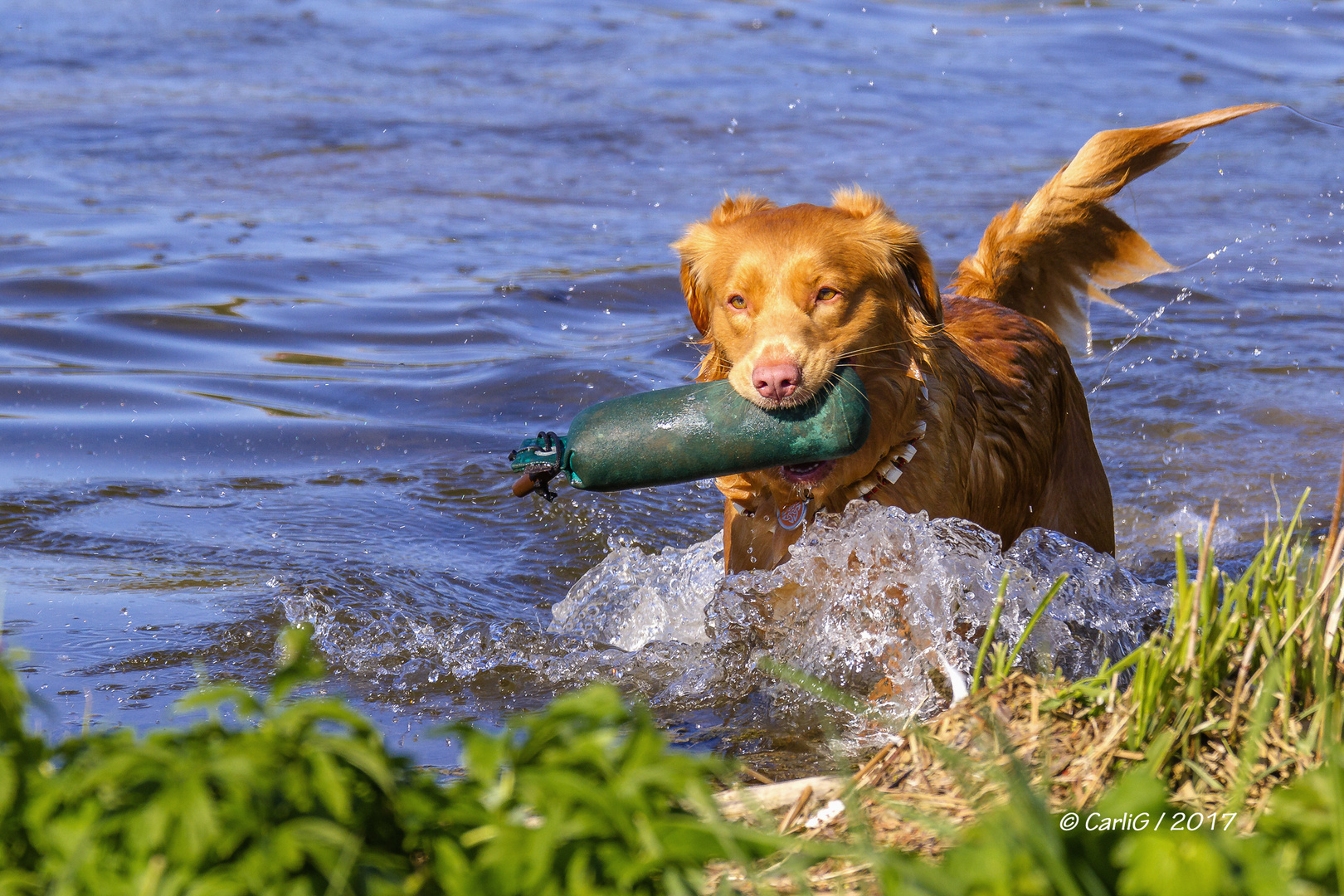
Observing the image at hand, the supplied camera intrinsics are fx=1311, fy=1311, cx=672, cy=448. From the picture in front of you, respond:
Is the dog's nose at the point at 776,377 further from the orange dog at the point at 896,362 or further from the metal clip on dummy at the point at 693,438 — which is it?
the metal clip on dummy at the point at 693,438

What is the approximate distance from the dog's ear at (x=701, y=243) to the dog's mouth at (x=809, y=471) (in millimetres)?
600

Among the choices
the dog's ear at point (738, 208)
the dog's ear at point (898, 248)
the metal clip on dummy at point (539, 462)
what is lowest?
the metal clip on dummy at point (539, 462)

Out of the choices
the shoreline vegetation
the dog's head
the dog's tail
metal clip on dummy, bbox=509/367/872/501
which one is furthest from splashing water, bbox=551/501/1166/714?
the shoreline vegetation

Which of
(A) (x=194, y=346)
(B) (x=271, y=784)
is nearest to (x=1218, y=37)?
(A) (x=194, y=346)

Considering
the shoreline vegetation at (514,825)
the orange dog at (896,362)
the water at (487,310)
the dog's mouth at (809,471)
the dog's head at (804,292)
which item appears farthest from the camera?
the water at (487,310)

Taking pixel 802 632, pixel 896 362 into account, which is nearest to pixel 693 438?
pixel 896 362

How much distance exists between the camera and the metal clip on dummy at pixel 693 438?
376cm

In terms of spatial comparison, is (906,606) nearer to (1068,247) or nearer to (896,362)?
(896,362)

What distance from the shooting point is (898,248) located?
13.6 ft

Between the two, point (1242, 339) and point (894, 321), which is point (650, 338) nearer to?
point (1242, 339)

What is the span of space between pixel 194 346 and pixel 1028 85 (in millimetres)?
12250

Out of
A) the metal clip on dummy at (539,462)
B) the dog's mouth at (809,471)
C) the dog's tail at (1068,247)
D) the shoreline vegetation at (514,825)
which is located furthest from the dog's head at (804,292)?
the shoreline vegetation at (514,825)

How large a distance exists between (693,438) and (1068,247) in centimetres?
267

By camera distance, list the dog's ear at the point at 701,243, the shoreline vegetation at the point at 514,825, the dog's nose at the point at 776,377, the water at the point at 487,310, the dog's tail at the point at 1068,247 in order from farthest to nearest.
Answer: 1. the dog's tail at the point at 1068,247
2. the water at the point at 487,310
3. the dog's ear at the point at 701,243
4. the dog's nose at the point at 776,377
5. the shoreline vegetation at the point at 514,825
